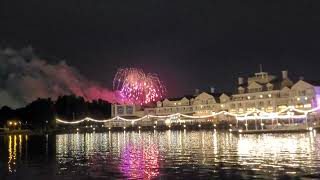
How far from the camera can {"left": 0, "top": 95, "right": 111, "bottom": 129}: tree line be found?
458ft

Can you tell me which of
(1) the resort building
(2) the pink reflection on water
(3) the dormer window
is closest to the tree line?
(1) the resort building

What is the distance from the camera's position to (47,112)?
141750 mm

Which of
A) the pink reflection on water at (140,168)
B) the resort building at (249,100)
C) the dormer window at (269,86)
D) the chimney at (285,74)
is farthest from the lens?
the chimney at (285,74)

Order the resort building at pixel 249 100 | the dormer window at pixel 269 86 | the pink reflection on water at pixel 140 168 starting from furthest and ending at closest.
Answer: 1. the dormer window at pixel 269 86
2. the resort building at pixel 249 100
3. the pink reflection on water at pixel 140 168

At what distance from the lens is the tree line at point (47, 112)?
13975 centimetres

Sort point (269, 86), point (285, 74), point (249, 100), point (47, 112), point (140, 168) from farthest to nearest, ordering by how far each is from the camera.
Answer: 1. point (47, 112)
2. point (249, 100)
3. point (285, 74)
4. point (269, 86)
5. point (140, 168)

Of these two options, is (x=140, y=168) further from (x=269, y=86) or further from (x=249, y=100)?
(x=249, y=100)

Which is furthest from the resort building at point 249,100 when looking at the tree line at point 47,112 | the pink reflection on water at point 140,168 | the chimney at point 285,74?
the pink reflection on water at point 140,168

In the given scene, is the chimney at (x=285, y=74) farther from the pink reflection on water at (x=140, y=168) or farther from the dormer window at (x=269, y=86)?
the pink reflection on water at (x=140, y=168)

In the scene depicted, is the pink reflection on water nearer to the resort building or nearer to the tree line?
the resort building

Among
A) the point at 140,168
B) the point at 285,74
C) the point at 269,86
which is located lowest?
the point at 140,168

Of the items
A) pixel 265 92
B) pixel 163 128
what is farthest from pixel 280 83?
pixel 163 128

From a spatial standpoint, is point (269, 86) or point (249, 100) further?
point (249, 100)

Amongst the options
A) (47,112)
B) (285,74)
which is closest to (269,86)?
(285,74)
